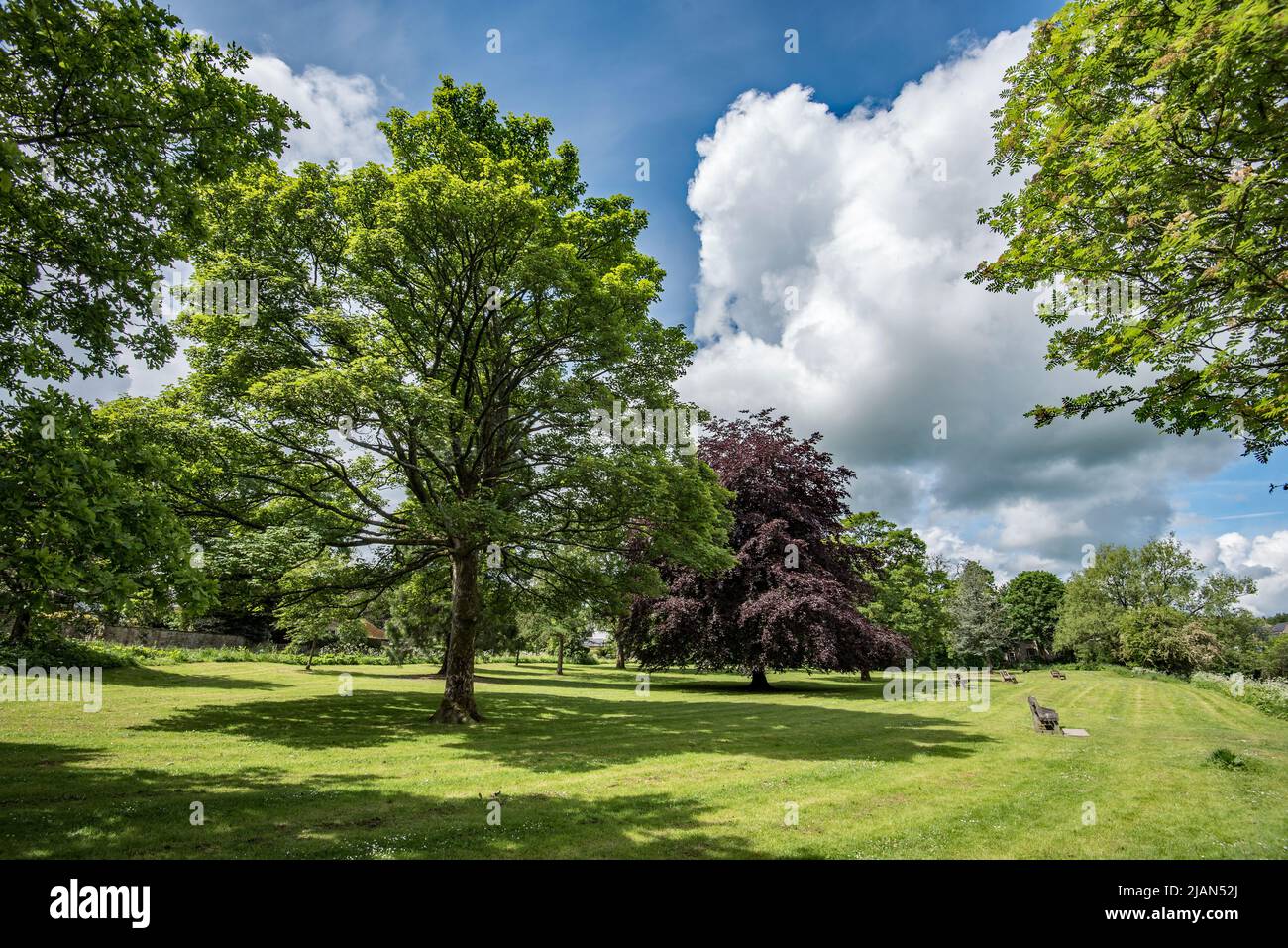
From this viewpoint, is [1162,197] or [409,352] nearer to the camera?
[1162,197]

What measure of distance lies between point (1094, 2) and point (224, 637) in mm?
55937

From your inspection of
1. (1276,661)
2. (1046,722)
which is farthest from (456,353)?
(1276,661)

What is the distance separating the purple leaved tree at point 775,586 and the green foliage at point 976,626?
44719 mm

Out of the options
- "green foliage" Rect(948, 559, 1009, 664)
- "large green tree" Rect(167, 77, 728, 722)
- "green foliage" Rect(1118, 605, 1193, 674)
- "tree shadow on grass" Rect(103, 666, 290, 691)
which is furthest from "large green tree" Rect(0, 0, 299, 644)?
"green foliage" Rect(948, 559, 1009, 664)

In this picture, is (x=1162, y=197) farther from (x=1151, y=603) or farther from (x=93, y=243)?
(x=1151, y=603)

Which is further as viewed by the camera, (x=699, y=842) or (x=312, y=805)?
(x=312, y=805)

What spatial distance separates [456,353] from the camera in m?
16.1

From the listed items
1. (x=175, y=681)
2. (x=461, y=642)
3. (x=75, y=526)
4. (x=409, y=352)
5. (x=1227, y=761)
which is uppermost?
(x=409, y=352)

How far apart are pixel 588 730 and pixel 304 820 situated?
9507 mm

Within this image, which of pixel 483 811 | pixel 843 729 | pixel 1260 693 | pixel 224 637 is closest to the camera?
pixel 483 811

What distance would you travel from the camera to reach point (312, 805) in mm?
7422

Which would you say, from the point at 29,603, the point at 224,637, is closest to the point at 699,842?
the point at 29,603

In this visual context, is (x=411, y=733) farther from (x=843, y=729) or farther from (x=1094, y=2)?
(x=1094, y=2)
